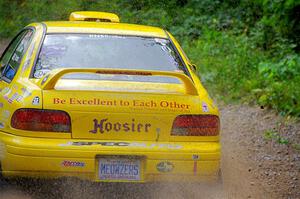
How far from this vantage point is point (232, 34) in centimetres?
1428

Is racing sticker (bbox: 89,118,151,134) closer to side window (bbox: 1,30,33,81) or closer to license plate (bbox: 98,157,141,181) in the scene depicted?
license plate (bbox: 98,157,141,181)

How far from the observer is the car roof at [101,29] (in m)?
5.33

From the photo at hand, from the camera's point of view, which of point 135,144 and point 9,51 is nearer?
point 135,144

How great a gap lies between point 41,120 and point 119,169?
698 millimetres

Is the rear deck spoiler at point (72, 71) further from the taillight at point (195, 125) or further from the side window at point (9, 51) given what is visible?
the side window at point (9, 51)

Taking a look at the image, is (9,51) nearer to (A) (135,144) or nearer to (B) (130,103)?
(B) (130,103)

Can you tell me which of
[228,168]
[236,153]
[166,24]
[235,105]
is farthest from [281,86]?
[166,24]

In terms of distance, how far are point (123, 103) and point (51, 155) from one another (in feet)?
2.21

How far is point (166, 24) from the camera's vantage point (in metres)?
16.0

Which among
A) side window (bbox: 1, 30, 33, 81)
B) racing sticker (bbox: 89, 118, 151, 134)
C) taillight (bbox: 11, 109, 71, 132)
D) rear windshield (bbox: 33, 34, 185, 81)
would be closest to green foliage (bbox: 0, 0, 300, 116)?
rear windshield (bbox: 33, 34, 185, 81)

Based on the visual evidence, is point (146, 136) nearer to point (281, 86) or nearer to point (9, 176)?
point (9, 176)

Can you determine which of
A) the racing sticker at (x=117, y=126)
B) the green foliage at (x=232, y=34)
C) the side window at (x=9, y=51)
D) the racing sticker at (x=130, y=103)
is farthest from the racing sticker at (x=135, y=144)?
the green foliage at (x=232, y=34)

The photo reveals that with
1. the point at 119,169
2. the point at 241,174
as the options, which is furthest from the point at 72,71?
the point at 241,174

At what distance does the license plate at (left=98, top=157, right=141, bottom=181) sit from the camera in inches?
168
